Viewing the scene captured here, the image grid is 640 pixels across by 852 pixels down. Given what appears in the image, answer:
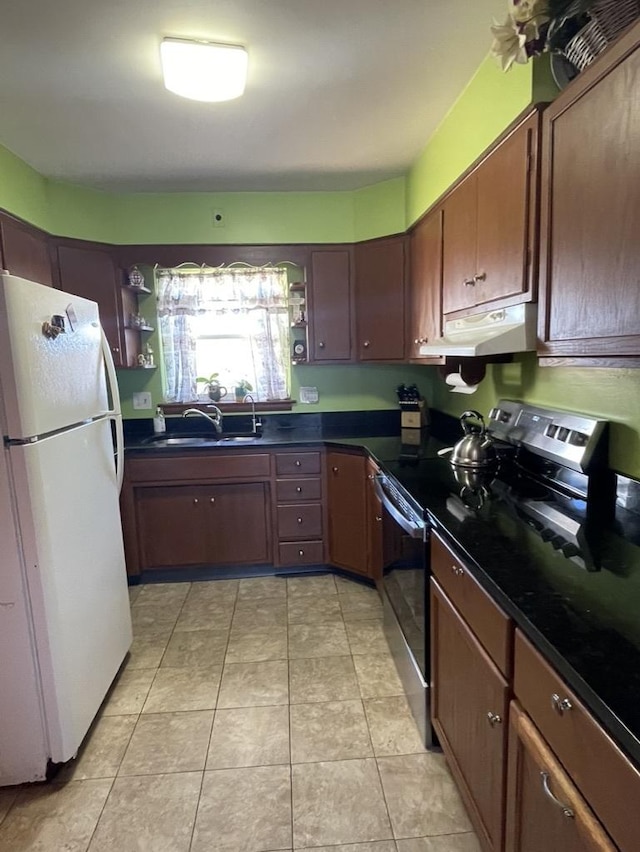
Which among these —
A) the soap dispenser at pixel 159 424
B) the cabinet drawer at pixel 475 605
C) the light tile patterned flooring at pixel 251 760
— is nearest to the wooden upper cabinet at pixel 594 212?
the cabinet drawer at pixel 475 605

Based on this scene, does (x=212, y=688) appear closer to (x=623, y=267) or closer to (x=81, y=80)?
(x=623, y=267)

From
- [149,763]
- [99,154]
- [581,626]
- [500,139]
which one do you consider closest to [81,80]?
[99,154]

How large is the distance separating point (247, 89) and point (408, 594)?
2.10 meters

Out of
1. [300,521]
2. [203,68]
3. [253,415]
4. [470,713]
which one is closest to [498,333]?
[470,713]

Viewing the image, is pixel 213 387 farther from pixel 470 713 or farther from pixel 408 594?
pixel 470 713

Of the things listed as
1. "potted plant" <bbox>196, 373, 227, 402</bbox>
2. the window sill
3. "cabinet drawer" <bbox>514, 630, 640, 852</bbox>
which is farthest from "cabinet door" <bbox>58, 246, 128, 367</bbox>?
"cabinet drawer" <bbox>514, 630, 640, 852</bbox>

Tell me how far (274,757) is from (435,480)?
1.17m

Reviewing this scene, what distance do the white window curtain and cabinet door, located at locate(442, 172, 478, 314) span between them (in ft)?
4.51

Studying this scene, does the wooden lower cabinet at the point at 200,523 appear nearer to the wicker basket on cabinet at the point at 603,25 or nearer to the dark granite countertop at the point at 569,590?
the dark granite countertop at the point at 569,590

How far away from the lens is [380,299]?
3.16 metres

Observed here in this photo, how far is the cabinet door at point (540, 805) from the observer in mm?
820

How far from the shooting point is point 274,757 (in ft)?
5.80

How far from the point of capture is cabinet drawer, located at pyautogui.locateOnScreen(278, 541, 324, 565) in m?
3.17

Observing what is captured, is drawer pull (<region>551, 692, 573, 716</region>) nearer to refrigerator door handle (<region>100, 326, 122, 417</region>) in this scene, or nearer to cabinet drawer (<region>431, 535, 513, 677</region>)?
cabinet drawer (<region>431, 535, 513, 677</region>)
